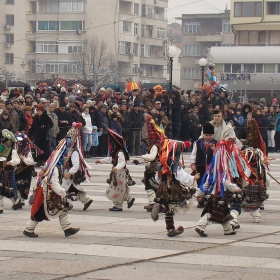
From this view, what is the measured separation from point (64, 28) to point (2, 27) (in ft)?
23.5

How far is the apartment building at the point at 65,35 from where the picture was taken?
297 ft

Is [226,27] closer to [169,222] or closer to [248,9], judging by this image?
[248,9]

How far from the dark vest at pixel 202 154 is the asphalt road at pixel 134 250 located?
2.94 ft

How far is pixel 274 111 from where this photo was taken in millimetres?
29500

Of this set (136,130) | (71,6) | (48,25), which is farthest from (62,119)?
(48,25)

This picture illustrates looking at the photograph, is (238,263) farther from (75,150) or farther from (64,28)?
(64,28)

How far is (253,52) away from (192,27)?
2592 cm

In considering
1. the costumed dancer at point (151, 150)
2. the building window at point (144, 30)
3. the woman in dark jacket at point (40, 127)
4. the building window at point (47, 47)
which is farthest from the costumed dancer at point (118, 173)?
the building window at point (144, 30)

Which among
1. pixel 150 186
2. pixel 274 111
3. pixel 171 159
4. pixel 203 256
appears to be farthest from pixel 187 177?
pixel 274 111

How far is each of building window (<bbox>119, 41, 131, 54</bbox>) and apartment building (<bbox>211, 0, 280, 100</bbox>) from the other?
11816 millimetres

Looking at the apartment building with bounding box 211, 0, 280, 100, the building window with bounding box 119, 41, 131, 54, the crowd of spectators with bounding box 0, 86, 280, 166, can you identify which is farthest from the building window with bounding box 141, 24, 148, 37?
the crowd of spectators with bounding box 0, 86, 280, 166

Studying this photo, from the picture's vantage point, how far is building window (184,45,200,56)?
10825cm

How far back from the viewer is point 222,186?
12.0m

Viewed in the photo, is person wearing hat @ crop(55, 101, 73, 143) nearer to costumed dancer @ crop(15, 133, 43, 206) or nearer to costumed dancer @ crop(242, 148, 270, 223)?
costumed dancer @ crop(15, 133, 43, 206)
